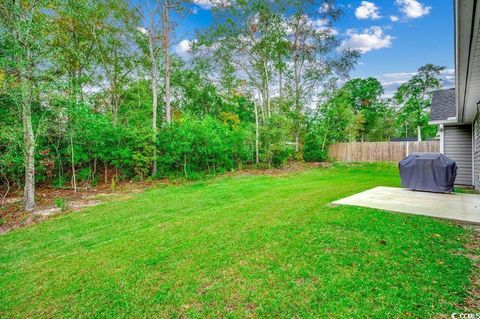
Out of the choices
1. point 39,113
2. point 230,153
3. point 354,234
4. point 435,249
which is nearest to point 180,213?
point 354,234

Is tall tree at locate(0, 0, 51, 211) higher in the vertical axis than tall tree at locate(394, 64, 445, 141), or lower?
lower

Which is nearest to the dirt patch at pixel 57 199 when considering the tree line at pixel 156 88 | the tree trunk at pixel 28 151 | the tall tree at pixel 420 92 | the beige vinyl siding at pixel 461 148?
the tree trunk at pixel 28 151

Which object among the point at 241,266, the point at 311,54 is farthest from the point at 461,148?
the point at 311,54

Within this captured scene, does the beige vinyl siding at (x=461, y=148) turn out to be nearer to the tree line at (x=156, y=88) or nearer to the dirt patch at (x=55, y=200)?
the tree line at (x=156, y=88)

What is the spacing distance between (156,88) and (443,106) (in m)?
11.6

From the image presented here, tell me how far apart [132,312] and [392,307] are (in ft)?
6.69

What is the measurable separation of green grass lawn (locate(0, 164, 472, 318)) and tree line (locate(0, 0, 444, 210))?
12.6 feet

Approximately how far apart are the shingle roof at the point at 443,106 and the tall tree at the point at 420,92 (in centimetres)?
1556

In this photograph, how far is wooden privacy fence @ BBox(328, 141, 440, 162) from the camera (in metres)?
13.8

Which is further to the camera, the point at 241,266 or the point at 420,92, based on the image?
the point at 420,92

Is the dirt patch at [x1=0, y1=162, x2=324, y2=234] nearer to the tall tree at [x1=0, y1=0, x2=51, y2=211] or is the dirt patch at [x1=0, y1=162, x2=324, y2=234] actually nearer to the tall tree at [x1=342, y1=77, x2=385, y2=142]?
the tall tree at [x1=0, y1=0, x2=51, y2=211]

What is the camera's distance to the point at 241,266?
8.32ft

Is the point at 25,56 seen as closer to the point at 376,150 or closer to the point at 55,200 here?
the point at 55,200

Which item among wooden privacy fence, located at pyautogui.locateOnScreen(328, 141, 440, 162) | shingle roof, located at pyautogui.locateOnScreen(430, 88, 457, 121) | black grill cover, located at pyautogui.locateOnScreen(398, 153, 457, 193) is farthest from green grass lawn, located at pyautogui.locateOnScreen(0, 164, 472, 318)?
wooden privacy fence, located at pyautogui.locateOnScreen(328, 141, 440, 162)
